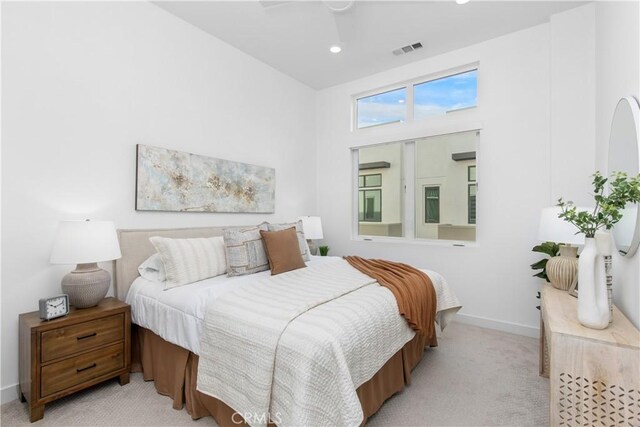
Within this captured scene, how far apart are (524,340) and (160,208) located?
3767 mm

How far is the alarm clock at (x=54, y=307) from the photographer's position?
191 cm

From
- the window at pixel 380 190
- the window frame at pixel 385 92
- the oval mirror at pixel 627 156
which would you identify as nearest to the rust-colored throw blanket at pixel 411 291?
the oval mirror at pixel 627 156

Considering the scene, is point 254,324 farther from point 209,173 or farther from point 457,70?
point 457,70

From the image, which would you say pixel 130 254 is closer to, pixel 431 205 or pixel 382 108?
pixel 431 205

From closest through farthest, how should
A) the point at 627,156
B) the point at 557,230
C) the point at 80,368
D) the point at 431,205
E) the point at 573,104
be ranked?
the point at 627,156 < the point at 80,368 < the point at 557,230 < the point at 573,104 < the point at 431,205

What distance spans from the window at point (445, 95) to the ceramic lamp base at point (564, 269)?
2.02 metres

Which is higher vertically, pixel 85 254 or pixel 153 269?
pixel 85 254

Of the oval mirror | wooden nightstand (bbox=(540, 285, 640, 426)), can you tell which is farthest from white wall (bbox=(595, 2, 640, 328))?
wooden nightstand (bbox=(540, 285, 640, 426))

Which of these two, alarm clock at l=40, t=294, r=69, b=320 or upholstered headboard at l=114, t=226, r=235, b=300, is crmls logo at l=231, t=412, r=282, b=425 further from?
upholstered headboard at l=114, t=226, r=235, b=300

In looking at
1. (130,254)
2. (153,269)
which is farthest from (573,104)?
(130,254)

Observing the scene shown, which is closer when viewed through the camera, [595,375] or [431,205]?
[595,375]

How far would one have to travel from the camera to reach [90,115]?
2445 mm

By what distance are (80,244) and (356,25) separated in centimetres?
311

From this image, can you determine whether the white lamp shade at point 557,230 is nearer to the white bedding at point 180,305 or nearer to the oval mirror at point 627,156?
the oval mirror at point 627,156
